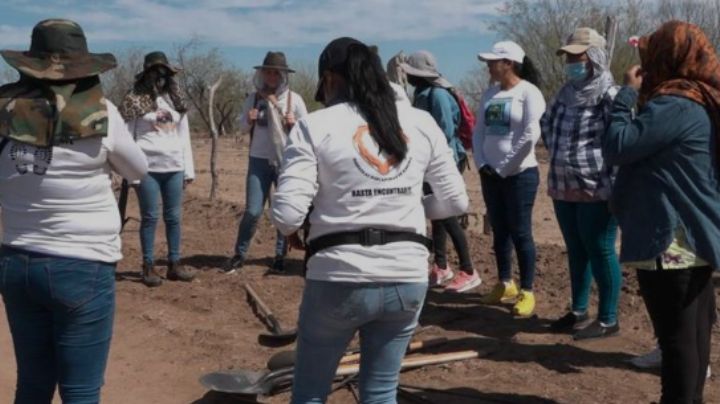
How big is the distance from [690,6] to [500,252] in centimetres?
2967

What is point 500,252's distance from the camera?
21.2ft

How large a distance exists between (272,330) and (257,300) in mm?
702

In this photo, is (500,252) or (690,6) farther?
(690,6)

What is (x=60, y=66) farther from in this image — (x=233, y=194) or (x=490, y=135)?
(x=233, y=194)

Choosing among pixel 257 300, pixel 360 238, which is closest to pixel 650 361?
pixel 360 238

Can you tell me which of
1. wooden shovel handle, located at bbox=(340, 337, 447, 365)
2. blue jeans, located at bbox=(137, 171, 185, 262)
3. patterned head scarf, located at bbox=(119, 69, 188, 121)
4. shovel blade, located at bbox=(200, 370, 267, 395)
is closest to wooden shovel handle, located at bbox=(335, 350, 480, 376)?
wooden shovel handle, located at bbox=(340, 337, 447, 365)

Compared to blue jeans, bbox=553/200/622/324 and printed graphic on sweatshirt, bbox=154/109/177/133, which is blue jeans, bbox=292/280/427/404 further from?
printed graphic on sweatshirt, bbox=154/109/177/133

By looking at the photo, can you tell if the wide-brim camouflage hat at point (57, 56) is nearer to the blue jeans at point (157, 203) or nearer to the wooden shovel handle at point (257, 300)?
the wooden shovel handle at point (257, 300)

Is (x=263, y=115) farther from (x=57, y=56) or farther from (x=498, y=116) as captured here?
(x=57, y=56)

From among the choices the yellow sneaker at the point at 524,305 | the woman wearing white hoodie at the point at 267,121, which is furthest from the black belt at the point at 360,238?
the woman wearing white hoodie at the point at 267,121

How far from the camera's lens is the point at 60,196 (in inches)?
129

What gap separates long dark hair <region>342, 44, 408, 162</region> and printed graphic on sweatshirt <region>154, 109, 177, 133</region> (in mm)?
4208

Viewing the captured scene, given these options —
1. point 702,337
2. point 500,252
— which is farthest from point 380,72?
point 500,252

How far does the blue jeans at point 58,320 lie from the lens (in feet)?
10.8
